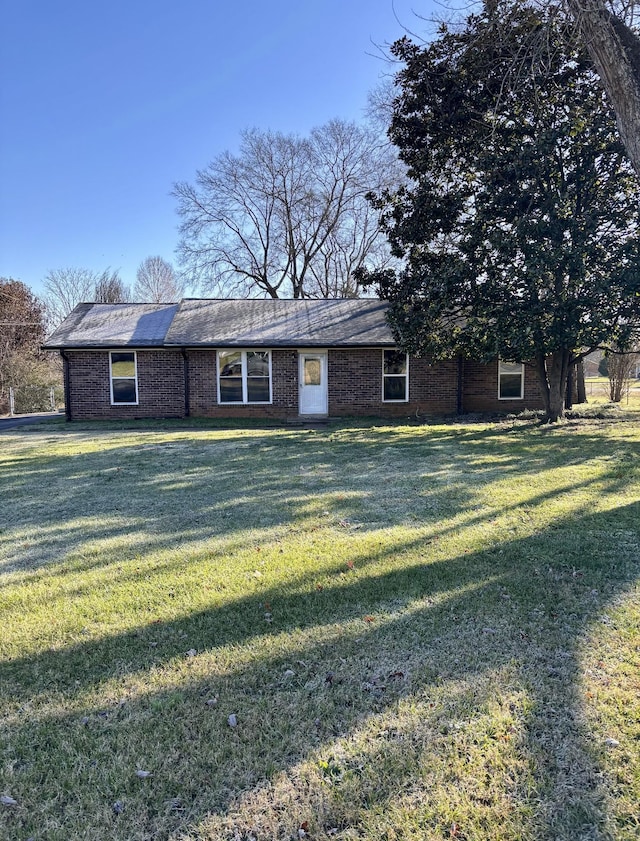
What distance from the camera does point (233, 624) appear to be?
303 cm

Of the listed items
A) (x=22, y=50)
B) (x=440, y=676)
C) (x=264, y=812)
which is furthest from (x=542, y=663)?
(x=22, y=50)

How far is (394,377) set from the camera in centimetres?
1530

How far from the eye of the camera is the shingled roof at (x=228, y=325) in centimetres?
1462

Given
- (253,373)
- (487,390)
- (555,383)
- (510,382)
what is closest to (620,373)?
(510,382)

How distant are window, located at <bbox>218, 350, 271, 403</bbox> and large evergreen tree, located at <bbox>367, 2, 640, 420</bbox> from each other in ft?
16.4

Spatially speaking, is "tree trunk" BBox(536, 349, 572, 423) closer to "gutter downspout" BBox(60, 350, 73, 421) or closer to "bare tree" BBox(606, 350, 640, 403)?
"bare tree" BBox(606, 350, 640, 403)

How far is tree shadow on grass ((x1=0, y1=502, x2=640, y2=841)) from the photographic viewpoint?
175cm

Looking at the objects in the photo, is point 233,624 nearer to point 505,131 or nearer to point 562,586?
point 562,586

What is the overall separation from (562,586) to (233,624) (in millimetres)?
2246

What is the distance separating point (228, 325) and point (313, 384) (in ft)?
11.1

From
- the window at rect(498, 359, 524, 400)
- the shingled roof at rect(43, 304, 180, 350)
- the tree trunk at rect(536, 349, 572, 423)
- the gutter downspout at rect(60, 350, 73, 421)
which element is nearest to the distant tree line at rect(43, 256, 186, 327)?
the shingled roof at rect(43, 304, 180, 350)

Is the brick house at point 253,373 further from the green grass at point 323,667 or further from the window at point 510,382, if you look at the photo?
the green grass at point 323,667

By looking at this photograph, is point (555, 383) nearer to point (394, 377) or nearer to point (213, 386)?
A: point (394, 377)

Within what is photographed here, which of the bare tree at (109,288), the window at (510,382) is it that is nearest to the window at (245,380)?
the window at (510,382)
